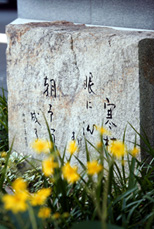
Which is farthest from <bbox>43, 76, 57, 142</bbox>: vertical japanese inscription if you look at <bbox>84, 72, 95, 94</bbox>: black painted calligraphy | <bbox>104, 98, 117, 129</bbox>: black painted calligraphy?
<bbox>104, 98, 117, 129</bbox>: black painted calligraphy

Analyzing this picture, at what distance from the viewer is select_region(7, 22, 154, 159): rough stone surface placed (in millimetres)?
1849

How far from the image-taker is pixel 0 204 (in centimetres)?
114

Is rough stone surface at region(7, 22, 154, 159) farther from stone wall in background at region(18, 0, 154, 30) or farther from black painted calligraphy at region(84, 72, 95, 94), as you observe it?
stone wall in background at region(18, 0, 154, 30)

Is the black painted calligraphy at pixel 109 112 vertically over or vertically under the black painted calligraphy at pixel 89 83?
under

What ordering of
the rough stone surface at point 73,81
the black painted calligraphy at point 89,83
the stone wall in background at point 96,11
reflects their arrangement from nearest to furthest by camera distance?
1. the rough stone surface at point 73,81
2. the black painted calligraphy at point 89,83
3. the stone wall in background at point 96,11

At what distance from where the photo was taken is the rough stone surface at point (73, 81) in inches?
72.8

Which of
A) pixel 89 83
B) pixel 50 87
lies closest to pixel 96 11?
pixel 50 87

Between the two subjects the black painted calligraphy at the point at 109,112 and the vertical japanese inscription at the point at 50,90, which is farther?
the vertical japanese inscription at the point at 50,90

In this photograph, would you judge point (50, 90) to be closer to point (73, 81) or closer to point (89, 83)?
point (73, 81)

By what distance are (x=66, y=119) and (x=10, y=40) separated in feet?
1.83

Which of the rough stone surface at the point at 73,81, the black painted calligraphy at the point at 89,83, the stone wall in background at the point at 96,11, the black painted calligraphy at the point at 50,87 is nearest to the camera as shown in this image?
the rough stone surface at the point at 73,81

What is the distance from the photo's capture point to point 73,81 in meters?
2.04

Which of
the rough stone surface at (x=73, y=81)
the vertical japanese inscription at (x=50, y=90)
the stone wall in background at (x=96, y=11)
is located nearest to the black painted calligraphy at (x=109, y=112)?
the rough stone surface at (x=73, y=81)

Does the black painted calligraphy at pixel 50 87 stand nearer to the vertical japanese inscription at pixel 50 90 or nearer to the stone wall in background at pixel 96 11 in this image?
the vertical japanese inscription at pixel 50 90
